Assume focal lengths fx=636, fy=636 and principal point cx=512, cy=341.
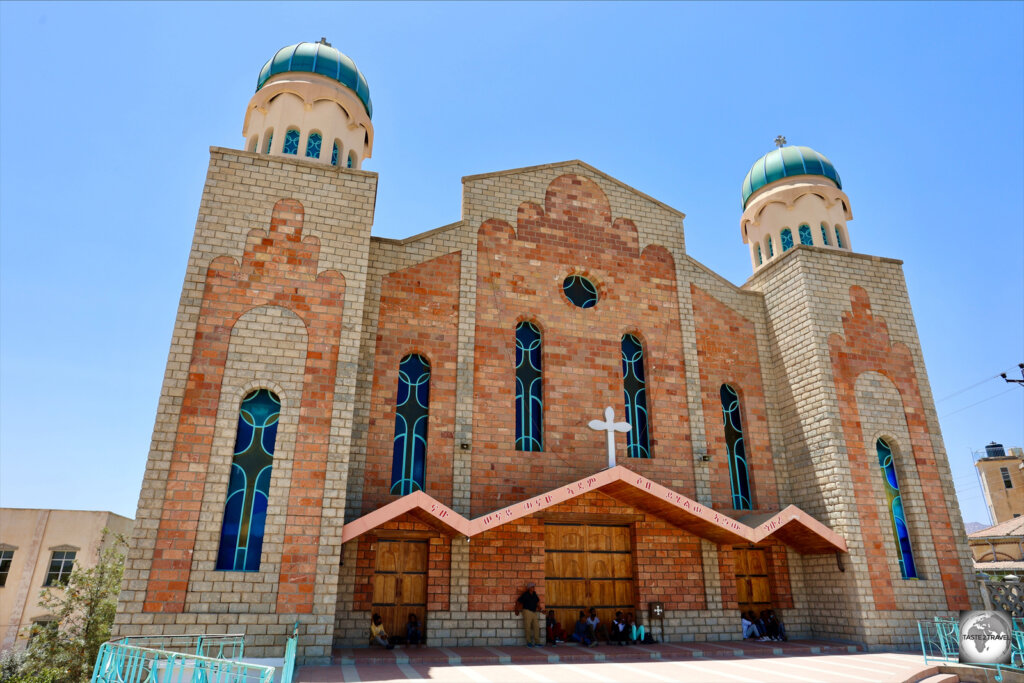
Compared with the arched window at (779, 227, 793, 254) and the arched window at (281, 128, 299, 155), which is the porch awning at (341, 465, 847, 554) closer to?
the arched window at (779, 227, 793, 254)

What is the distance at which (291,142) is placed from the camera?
14602mm

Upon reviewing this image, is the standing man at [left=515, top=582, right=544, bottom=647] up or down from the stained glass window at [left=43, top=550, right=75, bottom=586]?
down

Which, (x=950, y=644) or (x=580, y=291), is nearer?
(x=950, y=644)

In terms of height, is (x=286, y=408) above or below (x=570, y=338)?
below

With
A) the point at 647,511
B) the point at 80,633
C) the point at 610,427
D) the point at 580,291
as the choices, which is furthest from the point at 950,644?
the point at 80,633

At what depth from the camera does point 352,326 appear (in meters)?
11.7

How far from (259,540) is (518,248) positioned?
26.8 ft

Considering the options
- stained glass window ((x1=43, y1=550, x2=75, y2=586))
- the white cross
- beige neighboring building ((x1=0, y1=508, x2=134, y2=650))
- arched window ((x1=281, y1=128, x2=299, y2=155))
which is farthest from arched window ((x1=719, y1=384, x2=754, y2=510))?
stained glass window ((x1=43, y1=550, x2=75, y2=586))

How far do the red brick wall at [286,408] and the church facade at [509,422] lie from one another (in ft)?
0.13

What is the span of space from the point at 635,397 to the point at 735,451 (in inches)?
109

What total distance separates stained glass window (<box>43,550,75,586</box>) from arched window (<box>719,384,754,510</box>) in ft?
79.0

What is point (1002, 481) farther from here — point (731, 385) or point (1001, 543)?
point (731, 385)

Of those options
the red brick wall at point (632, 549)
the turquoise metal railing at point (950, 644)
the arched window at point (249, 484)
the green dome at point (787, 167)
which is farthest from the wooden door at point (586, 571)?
the green dome at point (787, 167)

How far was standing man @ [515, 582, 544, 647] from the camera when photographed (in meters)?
11.8
